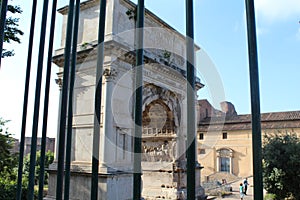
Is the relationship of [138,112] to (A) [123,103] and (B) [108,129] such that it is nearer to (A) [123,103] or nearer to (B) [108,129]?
(B) [108,129]

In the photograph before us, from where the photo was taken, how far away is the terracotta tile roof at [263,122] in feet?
80.9

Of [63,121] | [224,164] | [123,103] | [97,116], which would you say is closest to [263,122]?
[224,164]

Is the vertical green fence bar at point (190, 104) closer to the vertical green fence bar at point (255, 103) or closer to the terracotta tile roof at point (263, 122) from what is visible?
the vertical green fence bar at point (255, 103)

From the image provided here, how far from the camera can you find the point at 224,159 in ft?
86.9

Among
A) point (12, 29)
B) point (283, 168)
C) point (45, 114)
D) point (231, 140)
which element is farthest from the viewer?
point (231, 140)

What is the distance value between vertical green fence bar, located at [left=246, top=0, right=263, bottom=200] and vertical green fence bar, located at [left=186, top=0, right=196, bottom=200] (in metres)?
0.25

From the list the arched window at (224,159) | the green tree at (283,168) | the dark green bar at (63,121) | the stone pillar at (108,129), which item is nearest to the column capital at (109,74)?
the stone pillar at (108,129)

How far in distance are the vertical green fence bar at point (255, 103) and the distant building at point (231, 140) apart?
24526mm

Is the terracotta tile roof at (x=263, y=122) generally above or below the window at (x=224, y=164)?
above

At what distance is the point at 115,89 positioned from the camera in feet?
29.6

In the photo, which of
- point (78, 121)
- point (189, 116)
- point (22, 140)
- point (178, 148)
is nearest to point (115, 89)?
point (78, 121)

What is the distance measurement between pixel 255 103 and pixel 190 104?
0.92 ft

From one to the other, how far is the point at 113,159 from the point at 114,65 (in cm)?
289

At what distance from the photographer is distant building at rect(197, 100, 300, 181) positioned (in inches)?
981
